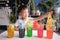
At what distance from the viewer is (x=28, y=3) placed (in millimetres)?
2127

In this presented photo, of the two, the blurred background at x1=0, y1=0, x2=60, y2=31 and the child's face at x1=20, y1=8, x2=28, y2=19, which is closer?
the child's face at x1=20, y1=8, x2=28, y2=19

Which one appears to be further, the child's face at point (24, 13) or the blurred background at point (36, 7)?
the blurred background at point (36, 7)

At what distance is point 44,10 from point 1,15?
744mm

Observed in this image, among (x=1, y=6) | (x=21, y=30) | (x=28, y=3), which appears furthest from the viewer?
(x=1, y=6)

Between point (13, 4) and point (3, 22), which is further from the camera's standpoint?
point (3, 22)

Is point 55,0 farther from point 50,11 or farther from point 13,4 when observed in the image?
point 13,4

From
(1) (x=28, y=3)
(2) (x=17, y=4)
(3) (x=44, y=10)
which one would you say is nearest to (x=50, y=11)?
(3) (x=44, y=10)

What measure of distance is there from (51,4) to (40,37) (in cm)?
101

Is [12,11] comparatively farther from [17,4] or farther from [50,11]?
[50,11]

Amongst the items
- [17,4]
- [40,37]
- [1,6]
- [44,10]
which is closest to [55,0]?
[44,10]

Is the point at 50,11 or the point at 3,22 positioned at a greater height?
the point at 50,11

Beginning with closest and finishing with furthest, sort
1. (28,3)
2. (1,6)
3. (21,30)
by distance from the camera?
1. (21,30)
2. (28,3)
3. (1,6)

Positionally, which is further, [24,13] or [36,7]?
[36,7]

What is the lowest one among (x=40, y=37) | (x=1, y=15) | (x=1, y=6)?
(x=40, y=37)
